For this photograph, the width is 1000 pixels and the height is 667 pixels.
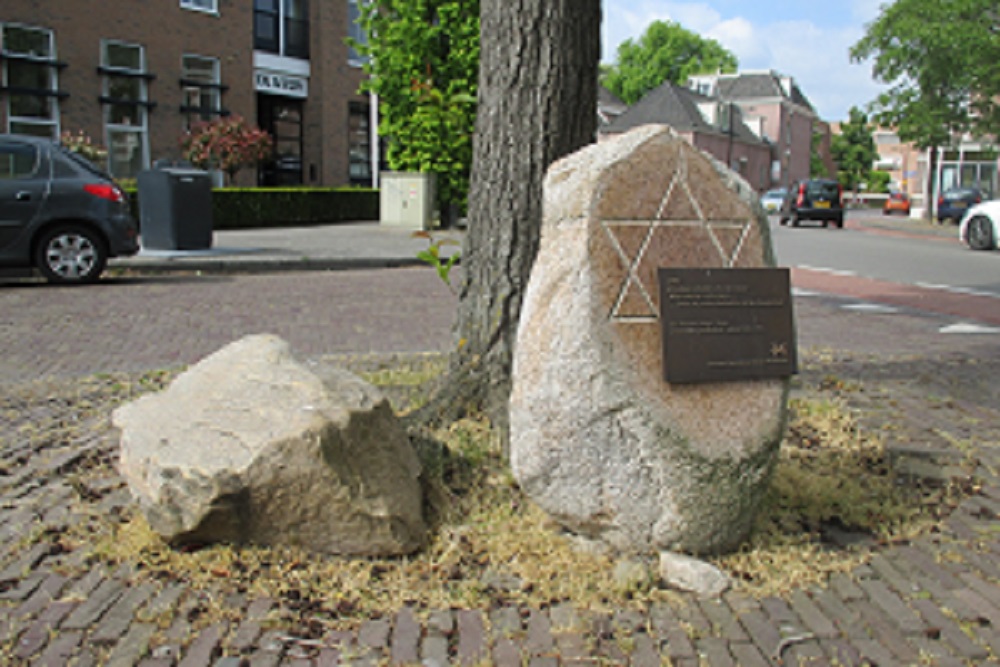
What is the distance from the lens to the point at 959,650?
271 centimetres

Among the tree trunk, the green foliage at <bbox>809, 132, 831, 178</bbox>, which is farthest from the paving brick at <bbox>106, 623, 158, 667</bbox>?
the green foliage at <bbox>809, 132, 831, 178</bbox>

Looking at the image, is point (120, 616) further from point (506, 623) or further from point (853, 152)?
point (853, 152)

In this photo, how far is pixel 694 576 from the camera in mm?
3006

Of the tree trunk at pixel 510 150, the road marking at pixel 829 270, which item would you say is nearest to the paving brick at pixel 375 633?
the tree trunk at pixel 510 150

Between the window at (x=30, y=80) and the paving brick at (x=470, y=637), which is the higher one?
the window at (x=30, y=80)

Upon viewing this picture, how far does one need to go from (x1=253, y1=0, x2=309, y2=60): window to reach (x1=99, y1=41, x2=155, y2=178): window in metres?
4.60

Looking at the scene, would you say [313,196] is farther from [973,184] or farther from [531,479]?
[973,184]

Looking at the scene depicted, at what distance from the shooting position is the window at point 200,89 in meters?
23.4

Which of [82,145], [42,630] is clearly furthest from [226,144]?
[42,630]

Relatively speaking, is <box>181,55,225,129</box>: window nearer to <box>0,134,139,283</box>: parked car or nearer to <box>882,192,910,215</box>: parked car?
<box>0,134,139,283</box>: parked car

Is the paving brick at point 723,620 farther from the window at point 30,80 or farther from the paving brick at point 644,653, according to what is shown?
the window at point 30,80

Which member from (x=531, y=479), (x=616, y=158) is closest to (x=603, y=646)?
(x=531, y=479)

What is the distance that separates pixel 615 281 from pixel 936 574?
155 cm

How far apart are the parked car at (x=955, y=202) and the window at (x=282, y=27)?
23.9 meters
